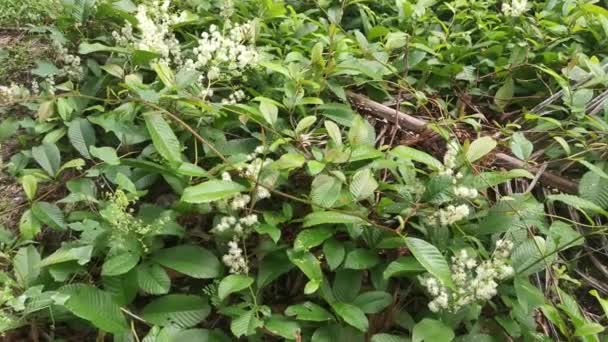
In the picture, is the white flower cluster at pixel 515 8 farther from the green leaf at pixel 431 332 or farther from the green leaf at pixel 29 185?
the green leaf at pixel 29 185

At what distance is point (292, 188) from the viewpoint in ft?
5.80

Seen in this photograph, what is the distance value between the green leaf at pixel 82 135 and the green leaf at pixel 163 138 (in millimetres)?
354

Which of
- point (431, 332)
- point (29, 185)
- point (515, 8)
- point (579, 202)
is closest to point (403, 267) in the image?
point (431, 332)

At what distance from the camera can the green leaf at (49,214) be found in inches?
65.9

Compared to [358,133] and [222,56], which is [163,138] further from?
[358,133]

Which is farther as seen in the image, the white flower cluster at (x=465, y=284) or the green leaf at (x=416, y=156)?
the green leaf at (x=416, y=156)

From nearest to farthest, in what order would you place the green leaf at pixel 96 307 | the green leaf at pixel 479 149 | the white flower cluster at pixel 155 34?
the green leaf at pixel 96 307, the green leaf at pixel 479 149, the white flower cluster at pixel 155 34

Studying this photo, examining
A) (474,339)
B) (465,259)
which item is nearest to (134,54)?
(465,259)

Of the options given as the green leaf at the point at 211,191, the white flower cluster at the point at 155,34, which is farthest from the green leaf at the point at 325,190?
the white flower cluster at the point at 155,34

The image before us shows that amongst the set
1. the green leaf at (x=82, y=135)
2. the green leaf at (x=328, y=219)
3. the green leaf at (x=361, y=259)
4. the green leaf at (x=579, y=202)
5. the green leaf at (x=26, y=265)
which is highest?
the green leaf at (x=82, y=135)

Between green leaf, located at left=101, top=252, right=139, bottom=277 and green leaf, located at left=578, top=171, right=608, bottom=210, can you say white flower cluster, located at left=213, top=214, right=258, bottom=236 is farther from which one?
green leaf, located at left=578, top=171, right=608, bottom=210

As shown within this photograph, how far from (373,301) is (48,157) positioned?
1.26 metres

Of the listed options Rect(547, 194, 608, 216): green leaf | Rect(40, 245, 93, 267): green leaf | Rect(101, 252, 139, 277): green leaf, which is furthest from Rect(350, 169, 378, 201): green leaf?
Rect(40, 245, 93, 267): green leaf

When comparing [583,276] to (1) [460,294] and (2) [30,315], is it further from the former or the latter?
(2) [30,315]
